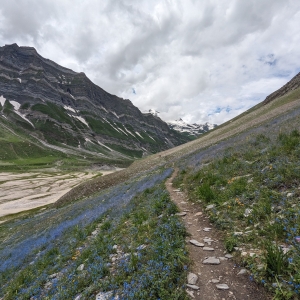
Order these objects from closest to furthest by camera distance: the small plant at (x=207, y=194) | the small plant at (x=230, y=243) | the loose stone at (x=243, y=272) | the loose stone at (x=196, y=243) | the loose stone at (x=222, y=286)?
1. the loose stone at (x=222, y=286)
2. the loose stone at (x=243, y=272)
3. the small plant at (x=230, y=243)
4. the loose stone at (x=196, y=243)
5. the small plant at (x=207, y=194)

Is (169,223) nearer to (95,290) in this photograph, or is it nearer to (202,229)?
(202,229)

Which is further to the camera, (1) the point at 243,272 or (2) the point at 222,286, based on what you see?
(1) the point at 243,272

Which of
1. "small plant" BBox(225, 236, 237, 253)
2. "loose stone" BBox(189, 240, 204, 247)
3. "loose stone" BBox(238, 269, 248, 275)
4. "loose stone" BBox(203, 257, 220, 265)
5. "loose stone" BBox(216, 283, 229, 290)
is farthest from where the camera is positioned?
"loose stone" BBox(189, 240, 204, 247)

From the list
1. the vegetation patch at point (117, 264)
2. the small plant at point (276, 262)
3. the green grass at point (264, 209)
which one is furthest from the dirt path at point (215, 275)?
the small plant at point (276, 262)

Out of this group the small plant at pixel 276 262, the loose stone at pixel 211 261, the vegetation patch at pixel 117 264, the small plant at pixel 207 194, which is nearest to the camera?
the small plant at pixel 276 262

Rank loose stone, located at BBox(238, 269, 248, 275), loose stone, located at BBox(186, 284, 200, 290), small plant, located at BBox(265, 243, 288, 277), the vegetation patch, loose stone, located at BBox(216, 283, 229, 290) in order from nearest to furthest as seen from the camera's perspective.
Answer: small plant, located at BBox(265, 243, 288, 277) → loose stone, located at BBox(216, 283, 229, 290) → loose stone, located at BBox(186, 284, 200, 290) → loose stone, located at BBox(238, 269, 248, 275) → the vegetation patch

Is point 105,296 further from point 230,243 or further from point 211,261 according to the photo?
point 230,243

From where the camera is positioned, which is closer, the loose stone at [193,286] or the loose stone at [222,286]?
the loose stone at [222,286]

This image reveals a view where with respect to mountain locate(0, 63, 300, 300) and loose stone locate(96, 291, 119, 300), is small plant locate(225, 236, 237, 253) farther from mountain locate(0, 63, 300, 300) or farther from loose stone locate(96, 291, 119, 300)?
loose stone locate(96, 291, 119, 300)

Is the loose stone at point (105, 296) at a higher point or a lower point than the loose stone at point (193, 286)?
higher

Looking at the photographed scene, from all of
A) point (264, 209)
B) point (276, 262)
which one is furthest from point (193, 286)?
point (264, 209)

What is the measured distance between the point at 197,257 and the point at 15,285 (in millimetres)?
8461

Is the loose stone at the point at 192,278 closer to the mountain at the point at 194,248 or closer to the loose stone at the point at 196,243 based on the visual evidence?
the mountain at the point at 194,248

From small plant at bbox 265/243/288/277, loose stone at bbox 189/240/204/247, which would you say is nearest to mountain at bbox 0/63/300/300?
small plant at bbox 265/243/288/277
